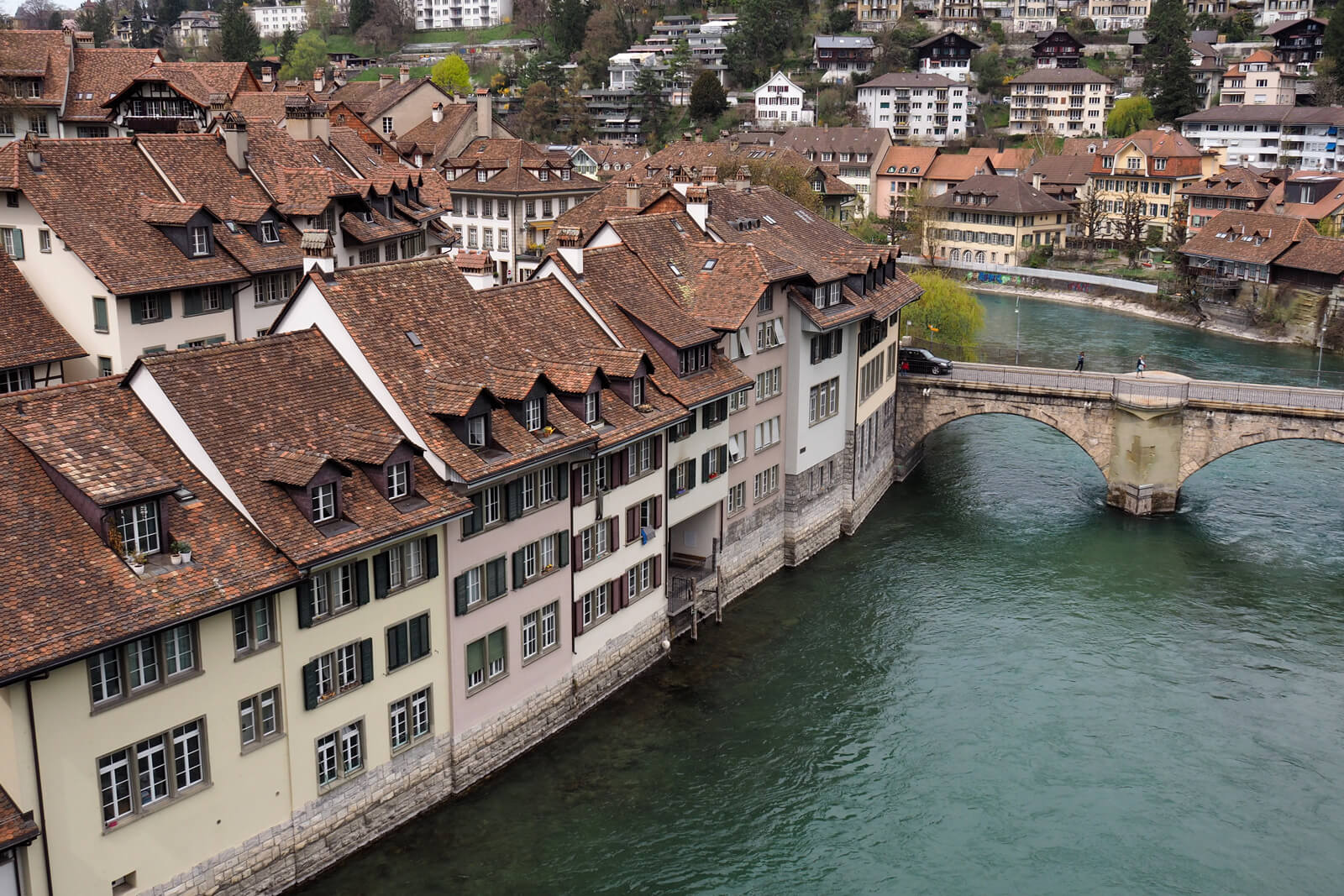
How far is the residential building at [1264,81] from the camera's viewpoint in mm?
159125

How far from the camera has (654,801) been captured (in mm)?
36219

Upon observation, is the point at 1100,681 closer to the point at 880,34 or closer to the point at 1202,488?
the point at 1202,488

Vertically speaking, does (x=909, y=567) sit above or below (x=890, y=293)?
below

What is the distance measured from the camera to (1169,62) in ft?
529

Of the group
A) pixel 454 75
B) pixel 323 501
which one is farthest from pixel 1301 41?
pixel 323 501

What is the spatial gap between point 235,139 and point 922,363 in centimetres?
3462

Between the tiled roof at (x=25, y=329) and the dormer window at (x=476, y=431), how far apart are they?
Result: 44.3 feet

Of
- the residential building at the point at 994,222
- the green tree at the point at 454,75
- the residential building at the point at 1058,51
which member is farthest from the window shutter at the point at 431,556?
the residential building at the point at 1058,51

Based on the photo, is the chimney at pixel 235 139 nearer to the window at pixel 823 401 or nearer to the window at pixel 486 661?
the window at pixel 823 401

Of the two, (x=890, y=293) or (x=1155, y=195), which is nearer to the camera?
(x=890, y=293)

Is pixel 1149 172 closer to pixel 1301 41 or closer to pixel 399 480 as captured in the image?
pixel 1301 41

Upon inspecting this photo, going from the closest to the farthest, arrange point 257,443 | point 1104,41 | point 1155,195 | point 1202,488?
point 257,443 < point 1202,488 < point 1155,195 < point 1104,41

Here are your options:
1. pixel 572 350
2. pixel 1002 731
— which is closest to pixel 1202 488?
pixel 1002 731

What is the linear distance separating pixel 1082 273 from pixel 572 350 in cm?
9027
